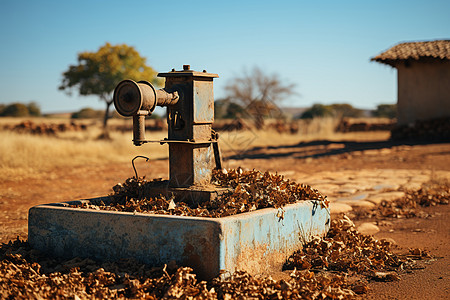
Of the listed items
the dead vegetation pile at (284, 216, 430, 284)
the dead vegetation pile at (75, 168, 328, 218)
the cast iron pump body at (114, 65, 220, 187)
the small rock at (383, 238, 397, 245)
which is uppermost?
the cast iron pump body at (114, 65, 220, 187)

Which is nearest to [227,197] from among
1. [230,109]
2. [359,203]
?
[359,203]

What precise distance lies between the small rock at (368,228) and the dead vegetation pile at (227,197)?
115cm

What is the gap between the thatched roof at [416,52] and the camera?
15913 mm

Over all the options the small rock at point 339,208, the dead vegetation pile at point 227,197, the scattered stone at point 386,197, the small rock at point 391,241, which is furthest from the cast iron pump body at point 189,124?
the scattered stone at point 386,197

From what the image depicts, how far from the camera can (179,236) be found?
3.26m

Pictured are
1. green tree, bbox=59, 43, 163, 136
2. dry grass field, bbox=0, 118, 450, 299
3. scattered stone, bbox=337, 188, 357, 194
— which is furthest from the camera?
green tree, bbox=59, 43, 163, 136

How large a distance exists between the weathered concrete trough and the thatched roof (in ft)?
45.2

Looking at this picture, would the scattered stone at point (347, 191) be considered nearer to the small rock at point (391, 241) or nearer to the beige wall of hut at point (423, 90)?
the small rock at point (391, 241)

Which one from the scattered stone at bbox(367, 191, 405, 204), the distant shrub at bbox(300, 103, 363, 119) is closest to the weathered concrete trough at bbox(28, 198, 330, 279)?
the scattered stone at bbox(367, 191, 405, 204)

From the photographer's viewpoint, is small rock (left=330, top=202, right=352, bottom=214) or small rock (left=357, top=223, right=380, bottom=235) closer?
small rock (left=357, top=223, right=380, bottom=235)

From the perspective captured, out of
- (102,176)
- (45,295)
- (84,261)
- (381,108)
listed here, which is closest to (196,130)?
(84,261)

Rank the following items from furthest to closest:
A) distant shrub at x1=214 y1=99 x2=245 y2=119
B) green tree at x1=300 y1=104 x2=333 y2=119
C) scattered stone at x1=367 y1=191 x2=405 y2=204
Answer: green tree at x1=300 y1=104 x2=333 y2=119
distant shrub at x1=214 y1=99 x2=245 y2=119
scattered stone at x1=367 y1=191 x2=405 y2=204

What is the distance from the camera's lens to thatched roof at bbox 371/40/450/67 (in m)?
15.9

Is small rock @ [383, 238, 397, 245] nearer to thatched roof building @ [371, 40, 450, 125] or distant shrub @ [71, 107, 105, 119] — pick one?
thatched roof building @ [371, 40, 450, 125]
